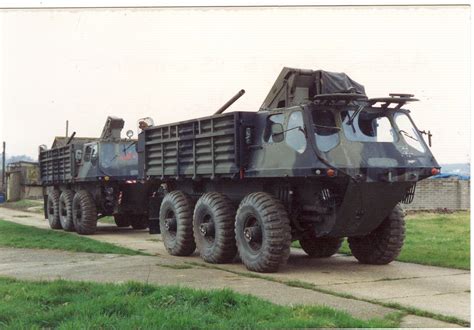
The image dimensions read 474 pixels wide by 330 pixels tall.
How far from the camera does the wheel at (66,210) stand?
54.6ft

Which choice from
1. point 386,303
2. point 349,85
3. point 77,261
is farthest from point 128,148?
point 386,303

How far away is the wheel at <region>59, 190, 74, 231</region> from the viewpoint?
1664 cm

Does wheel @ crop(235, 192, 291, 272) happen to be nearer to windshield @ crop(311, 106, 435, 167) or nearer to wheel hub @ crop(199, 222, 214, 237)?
wheel hub @ crop(199, 222, 214, 237)

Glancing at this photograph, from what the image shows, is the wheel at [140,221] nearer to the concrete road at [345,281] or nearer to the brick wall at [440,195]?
the concrete road at [345,281]

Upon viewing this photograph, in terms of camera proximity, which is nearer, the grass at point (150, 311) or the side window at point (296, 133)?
the grass at point (150, 311)

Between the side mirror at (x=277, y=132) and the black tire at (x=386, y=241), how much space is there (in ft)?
6.69

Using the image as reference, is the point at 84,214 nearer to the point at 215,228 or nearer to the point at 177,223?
the point at 177,223

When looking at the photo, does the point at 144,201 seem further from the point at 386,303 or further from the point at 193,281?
the point at 386,303

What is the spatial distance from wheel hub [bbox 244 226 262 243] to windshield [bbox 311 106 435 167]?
144 cm

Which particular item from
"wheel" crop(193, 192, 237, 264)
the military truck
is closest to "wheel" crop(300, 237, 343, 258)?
"wheel" crop(193, 192, 237, 264)

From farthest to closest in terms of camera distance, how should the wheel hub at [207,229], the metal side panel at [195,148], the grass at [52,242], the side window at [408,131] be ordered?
the grass at [52,242] → the wheel hub at [207,229] → the metal side panel at [195,148] → the side window at [408,131]

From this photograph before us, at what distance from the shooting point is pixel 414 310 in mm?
6090

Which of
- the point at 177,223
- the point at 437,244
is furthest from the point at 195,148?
the point at 437,244

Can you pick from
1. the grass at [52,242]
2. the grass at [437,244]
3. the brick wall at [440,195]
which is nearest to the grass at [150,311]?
the grass at [437,244]
